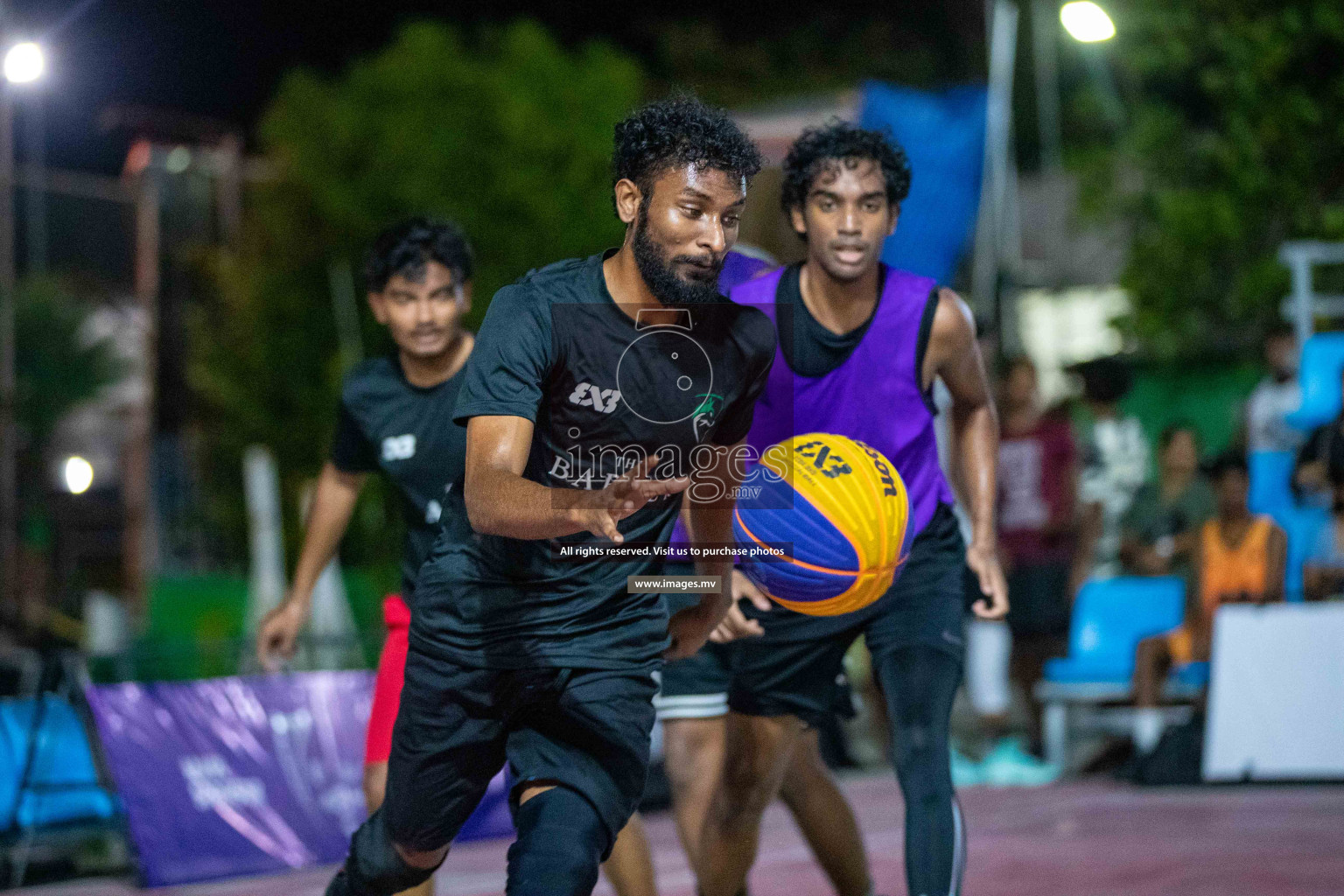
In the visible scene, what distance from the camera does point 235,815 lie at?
7.21 metres

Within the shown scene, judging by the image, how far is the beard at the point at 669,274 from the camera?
318 centimetres

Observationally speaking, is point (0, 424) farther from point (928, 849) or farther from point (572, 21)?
point (928, 849)

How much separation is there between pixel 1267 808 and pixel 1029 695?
2217 millimetres

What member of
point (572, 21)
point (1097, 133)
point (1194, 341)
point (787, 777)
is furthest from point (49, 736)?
point (572, 21)

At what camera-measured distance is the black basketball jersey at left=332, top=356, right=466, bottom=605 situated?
4.78 m

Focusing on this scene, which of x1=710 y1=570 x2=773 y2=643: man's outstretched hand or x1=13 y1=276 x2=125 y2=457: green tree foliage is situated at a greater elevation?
x1=13 y1=276 x2=125 y2=457: green tree foliage

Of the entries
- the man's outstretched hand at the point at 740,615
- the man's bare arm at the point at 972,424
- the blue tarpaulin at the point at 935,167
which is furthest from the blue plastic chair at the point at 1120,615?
the man's outstretched hand at the point at 740,615

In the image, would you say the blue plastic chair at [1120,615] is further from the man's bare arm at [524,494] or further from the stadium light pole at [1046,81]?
the stadium light pole at [1046,81]

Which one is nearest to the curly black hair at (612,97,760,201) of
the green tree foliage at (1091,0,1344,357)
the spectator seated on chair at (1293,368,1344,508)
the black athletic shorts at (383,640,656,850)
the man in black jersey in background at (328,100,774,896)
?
the man in black jersey in background at (328,100,774,896)

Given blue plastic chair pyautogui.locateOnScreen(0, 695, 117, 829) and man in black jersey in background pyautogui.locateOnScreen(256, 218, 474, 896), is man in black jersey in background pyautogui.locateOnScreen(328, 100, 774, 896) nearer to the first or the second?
man in black jersey in background pyautogui.locateOnScreen(256, 218, 474, 896)

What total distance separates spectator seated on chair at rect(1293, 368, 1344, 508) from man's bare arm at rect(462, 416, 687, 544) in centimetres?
669

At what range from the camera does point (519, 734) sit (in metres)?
3.37

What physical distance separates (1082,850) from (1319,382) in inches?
178

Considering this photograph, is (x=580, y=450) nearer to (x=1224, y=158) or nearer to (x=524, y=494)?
(x=524, y=494)
